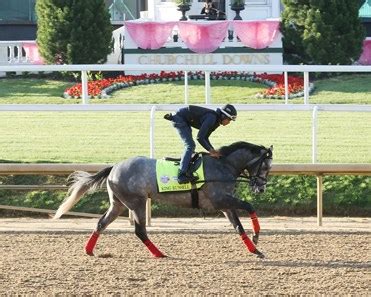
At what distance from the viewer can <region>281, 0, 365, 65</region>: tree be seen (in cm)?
2283

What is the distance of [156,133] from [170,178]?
5.67 metres

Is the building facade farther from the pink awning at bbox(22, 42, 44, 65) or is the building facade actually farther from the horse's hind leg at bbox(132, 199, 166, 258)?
the horse's hind leg at bbox(132, 199, 166, 258)

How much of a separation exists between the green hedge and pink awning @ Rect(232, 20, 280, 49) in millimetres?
8578

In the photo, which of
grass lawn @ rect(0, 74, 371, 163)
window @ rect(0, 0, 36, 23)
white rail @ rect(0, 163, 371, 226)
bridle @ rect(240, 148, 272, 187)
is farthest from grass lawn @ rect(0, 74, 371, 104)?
bridle @ rect(240, 148, 272, 187)

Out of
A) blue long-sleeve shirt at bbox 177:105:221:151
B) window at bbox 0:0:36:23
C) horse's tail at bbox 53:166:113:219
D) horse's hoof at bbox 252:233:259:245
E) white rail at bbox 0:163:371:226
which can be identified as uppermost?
window at bbox 0:0:36:23

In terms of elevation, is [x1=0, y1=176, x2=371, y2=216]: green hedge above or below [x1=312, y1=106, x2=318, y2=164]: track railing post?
below

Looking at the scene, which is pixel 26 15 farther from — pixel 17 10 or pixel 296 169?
pixel 296 169

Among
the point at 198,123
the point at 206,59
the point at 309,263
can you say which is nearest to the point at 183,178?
the point at 198,123

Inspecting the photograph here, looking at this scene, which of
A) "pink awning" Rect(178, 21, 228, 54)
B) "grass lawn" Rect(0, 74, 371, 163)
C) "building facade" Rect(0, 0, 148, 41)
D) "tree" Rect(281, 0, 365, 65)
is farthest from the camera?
"building facade" Rect(0, 0, 148, 41)

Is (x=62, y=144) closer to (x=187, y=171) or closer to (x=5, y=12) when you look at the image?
(x=187, y=171)

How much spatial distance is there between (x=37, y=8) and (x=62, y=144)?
27.4ft

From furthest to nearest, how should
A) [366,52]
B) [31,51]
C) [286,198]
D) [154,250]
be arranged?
[31,51] → [366,52] → [286,198] → [154,250]

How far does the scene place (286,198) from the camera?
14.3 meters

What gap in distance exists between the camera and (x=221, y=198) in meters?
11.0
